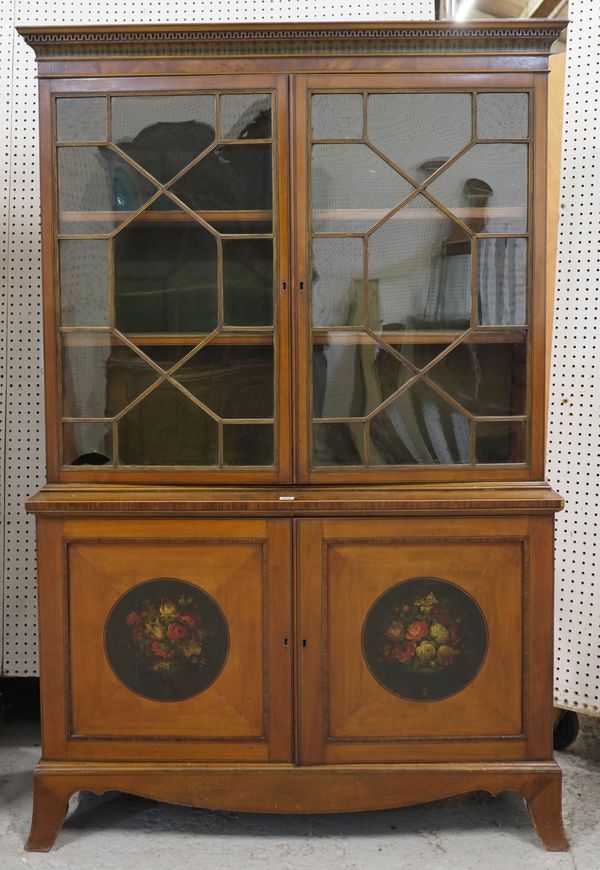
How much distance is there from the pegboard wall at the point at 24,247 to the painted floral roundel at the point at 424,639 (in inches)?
46.1

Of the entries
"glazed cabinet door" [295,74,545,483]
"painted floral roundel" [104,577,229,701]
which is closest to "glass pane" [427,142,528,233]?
"glazed cabinet door" [295,74,545,483]

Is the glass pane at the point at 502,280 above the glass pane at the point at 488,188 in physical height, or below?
below

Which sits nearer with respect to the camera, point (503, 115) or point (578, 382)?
point (503, 115)

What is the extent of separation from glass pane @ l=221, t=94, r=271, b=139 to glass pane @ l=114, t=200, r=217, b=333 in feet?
0.79

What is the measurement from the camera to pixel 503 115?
5.89 ft

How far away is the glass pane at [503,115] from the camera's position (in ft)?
5.88

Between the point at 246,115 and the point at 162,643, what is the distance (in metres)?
1.25

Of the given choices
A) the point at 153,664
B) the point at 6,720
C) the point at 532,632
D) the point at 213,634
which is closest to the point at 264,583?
the point at 213,634

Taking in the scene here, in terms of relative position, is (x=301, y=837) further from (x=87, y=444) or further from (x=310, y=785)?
(x=87, y=444)

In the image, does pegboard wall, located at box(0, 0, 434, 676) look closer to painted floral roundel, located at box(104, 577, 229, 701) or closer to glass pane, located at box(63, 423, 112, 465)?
glass pane, located at box(63, 423, 112, 465)

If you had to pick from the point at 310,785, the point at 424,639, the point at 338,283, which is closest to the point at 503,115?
the point at 338,283

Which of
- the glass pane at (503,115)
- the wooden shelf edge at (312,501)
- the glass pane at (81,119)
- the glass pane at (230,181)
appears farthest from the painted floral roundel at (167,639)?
the glass pane at (503,115)

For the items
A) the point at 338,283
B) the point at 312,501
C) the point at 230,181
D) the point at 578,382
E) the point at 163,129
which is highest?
the point at 163,129

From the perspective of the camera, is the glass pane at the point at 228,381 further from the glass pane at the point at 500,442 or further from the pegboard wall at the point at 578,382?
the pegboard wall at the point at 578,382
